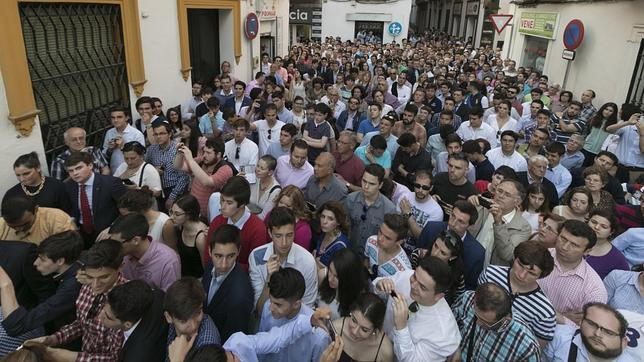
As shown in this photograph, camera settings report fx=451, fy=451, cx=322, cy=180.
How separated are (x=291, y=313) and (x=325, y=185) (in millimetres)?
2123

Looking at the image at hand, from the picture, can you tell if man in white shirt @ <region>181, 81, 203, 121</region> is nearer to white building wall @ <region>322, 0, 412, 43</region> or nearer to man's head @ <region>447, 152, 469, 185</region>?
man's head @ <region>447, 152, 469, 185</region>

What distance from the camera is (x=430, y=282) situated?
2.82 metres

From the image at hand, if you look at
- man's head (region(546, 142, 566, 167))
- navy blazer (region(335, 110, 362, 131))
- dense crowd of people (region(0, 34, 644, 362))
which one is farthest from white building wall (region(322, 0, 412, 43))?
man's head (region(546, 142, 566, 167))

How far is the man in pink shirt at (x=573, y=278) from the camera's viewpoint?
3363 mm

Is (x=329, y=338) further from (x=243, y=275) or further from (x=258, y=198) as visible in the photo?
(x=258, y=198)

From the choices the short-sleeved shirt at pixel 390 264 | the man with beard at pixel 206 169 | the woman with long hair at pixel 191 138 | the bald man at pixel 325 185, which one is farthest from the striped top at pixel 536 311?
the woman with long hair at pixel 191 138

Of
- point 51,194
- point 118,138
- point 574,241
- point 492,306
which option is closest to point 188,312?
point 492,306

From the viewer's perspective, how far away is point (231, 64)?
1129 centimetres

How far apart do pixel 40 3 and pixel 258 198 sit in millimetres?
3566

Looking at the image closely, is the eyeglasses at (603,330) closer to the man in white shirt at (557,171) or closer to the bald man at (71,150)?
the man in white shirt at (557,171)

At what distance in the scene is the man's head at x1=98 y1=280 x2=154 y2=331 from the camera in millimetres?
2609

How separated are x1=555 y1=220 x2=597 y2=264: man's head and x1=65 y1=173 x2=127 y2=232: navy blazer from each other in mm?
3969

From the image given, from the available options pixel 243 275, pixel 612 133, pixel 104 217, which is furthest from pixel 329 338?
pixel 612 133

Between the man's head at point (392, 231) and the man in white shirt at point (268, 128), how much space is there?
3.47 metres
